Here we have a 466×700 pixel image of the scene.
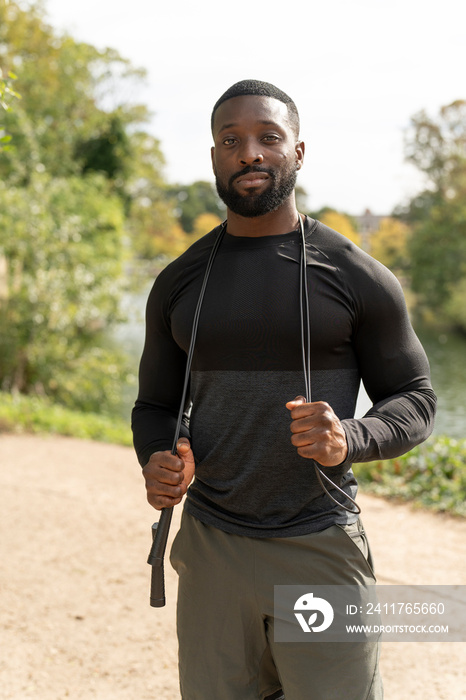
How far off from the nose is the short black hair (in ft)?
0.47

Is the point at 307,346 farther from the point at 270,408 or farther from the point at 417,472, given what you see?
the point at 417,472

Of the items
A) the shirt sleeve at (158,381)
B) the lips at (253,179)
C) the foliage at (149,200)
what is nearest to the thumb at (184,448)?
the shirt sleeve at (158,381)

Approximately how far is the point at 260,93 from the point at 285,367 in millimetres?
746

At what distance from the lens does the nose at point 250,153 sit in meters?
1.89

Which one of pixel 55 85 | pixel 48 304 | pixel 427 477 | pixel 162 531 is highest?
pixel 55 85

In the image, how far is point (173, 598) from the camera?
4.48 m

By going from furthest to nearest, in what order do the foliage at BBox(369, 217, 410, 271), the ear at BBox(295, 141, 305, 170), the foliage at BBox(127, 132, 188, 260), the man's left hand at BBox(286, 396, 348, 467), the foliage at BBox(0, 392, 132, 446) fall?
the foliage at BBox(369, 217, 410, 271) < the foliage at BBox(127, 132, 188, 260) < the foliage at BBox(0, 392, 132, 446) < the ear at BBox(295, 141, 305, 170) < the man's left hand at BBox(286, 396, 348, 467)

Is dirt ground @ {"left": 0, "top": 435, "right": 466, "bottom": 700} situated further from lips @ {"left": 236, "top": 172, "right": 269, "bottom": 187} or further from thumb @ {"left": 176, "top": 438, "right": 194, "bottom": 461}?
lips @ {"left": 236, "top": 172, "right": 269, "bottom": 187}

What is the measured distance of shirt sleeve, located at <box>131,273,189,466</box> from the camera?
6.86ft

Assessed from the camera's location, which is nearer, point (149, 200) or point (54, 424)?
point (54, 424)

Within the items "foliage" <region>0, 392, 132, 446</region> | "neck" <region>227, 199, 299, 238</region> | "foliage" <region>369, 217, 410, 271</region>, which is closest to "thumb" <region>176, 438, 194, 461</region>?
"neck" <region>227, 199, 299, 238</region>

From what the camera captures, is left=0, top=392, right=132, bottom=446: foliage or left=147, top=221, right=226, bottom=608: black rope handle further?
left=0, top=392, right=132, bottom=446: foliage

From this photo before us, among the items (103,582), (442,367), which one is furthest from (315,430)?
(442,367)

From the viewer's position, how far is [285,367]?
1.86 metres
